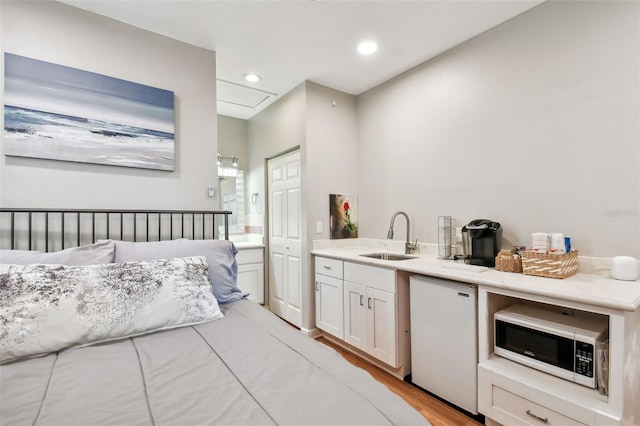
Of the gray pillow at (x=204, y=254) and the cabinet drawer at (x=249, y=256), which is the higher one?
the gray pillow at (x=204, y=254)

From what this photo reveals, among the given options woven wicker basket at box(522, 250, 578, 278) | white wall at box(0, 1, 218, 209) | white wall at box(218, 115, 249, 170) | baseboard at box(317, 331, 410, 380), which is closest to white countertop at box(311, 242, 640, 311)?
woven wicker basket at box(522, 250, 578, 278)

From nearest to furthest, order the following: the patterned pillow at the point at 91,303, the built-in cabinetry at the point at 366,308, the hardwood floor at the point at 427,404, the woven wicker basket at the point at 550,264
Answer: the patterned pillow at the point at 91,303 < the woven wicker basket at the point at 550,264 < the hardwood floor at the point at 427,404 < the built-in cabinetry at the point at 366,308

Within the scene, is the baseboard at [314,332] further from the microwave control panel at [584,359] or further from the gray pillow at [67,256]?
the microwave control panel at [584,359]

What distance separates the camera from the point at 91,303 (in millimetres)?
1229

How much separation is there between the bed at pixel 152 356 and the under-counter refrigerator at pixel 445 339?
1038 mm

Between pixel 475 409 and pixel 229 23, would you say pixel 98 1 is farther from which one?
pixel 475 409

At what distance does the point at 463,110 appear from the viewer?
2.39m

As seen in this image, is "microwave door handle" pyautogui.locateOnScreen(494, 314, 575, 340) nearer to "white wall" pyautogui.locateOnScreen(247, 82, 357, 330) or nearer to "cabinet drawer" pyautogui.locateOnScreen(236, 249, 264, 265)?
"white wall" pyautogui.locateOnScreen(247, 82, 357, 330)

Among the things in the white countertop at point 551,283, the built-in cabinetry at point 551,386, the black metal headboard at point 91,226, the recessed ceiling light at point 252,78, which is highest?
the recessed ceiling light at point 252,78

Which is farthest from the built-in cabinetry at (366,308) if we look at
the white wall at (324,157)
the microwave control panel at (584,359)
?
the microwave control panel at (584,359)

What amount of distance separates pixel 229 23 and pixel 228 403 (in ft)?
7.66

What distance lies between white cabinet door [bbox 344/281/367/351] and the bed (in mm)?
1091

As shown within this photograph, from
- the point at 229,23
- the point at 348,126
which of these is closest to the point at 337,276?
the point at 348,126

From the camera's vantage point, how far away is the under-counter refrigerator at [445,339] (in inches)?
68.6
